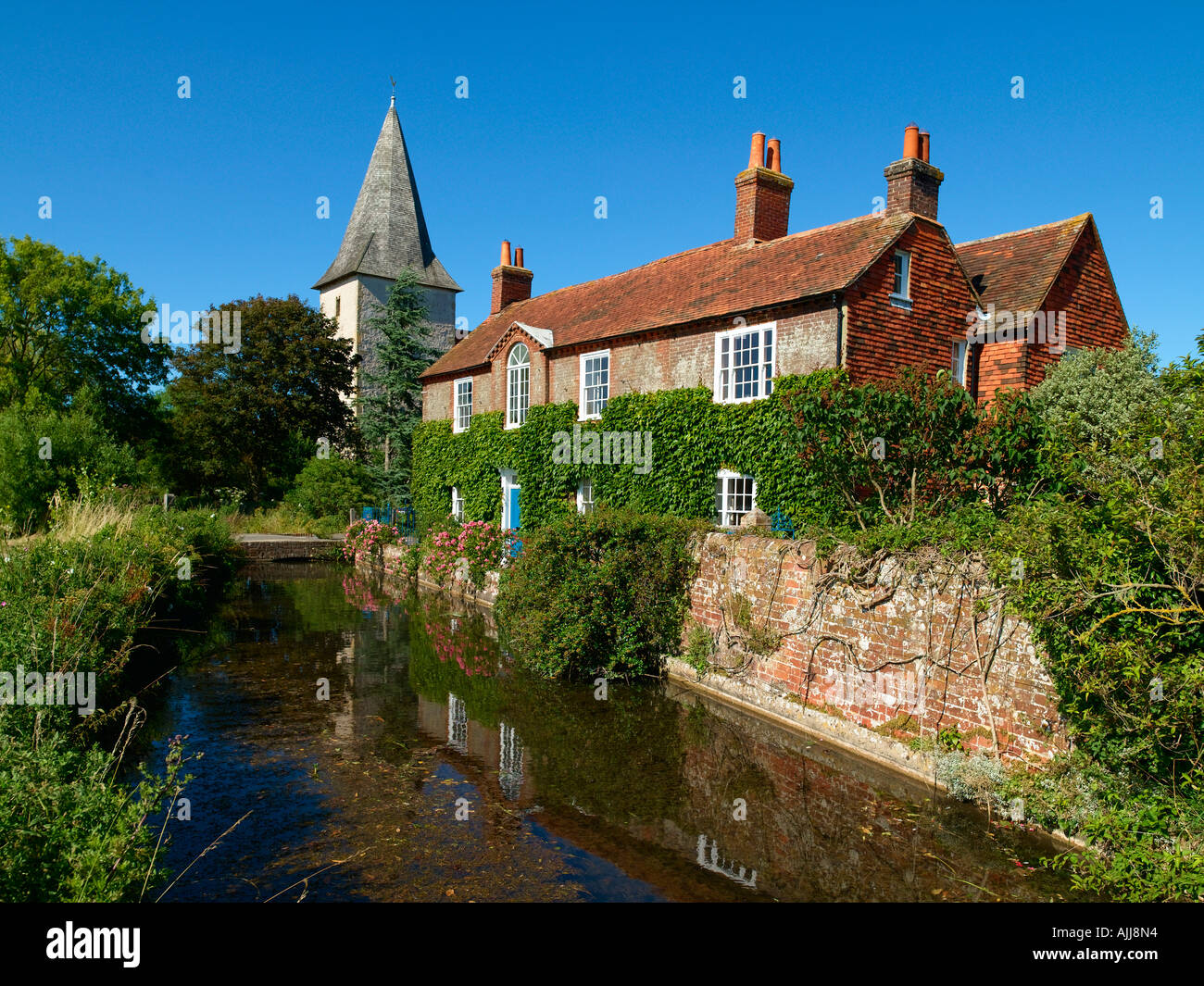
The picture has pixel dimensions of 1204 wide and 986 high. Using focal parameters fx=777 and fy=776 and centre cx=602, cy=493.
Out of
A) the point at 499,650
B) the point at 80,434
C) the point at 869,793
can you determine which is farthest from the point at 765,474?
the point at 80,434

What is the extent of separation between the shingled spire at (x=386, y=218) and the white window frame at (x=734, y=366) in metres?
36.2

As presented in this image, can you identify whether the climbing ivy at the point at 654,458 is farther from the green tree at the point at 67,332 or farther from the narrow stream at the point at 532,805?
the green tree at the point at 67,332

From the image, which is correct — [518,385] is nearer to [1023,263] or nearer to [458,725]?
[1023,263]

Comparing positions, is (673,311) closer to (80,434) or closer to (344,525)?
(80,434)

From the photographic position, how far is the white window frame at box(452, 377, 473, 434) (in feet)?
90.6

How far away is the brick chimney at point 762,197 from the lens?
19.9 metres

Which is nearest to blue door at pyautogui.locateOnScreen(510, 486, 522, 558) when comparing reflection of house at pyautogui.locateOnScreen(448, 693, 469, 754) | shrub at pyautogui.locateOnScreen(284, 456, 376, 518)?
reflection of house at pyautogui.locateOnScreen(448, 693, 469, 754)

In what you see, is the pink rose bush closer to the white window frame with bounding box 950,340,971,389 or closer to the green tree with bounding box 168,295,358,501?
the white window frame with bounding box 950,340,971,389

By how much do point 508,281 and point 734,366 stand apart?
1607cm

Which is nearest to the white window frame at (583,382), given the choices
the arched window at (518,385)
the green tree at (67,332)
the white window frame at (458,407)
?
the arched window at (518,385)

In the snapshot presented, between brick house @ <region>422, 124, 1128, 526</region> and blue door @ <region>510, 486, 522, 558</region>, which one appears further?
blue door @ <region>510, 486, 522, 558</region>

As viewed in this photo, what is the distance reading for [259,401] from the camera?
40.2 m

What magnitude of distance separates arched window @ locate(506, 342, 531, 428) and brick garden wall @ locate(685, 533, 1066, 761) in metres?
12.5

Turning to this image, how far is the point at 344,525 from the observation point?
1374 inches
